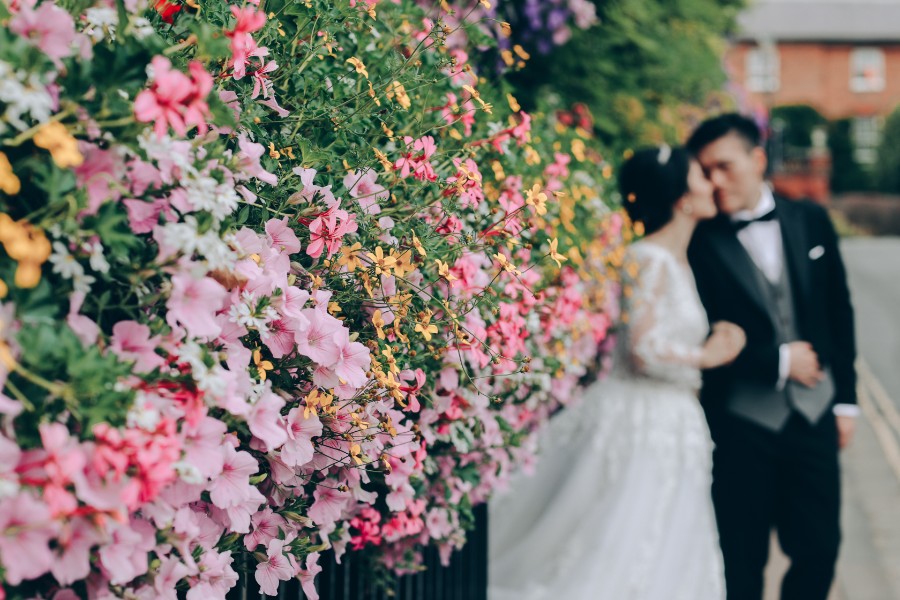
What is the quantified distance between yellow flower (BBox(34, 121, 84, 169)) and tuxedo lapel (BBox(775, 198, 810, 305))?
3367 mm

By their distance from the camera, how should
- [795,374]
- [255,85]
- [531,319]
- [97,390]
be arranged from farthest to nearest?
[795,374]
[531,319]
[255,85]
[97,390]

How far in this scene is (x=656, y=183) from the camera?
13.8ft

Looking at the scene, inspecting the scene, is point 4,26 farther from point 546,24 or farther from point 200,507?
point 546,24

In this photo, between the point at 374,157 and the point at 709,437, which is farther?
the point at 709,437

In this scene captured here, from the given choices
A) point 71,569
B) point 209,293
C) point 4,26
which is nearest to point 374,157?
point 209,293

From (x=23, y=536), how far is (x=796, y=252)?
3.44 metres

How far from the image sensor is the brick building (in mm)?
51250

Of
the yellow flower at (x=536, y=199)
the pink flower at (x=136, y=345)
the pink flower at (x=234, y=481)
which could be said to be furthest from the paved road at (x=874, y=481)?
the pink flower at (x=136, y=345)

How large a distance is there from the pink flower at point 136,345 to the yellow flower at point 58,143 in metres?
0.23

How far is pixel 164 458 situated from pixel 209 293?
0.22m

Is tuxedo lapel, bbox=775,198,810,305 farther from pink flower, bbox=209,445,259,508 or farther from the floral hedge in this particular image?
pink flower, bbox=209,445,259,508

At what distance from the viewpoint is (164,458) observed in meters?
1.07

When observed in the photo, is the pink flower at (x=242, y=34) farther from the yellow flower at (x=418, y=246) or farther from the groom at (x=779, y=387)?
the groom at (x=779, y=387)

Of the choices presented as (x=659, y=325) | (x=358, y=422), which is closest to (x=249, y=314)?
(x=358, y=422)
